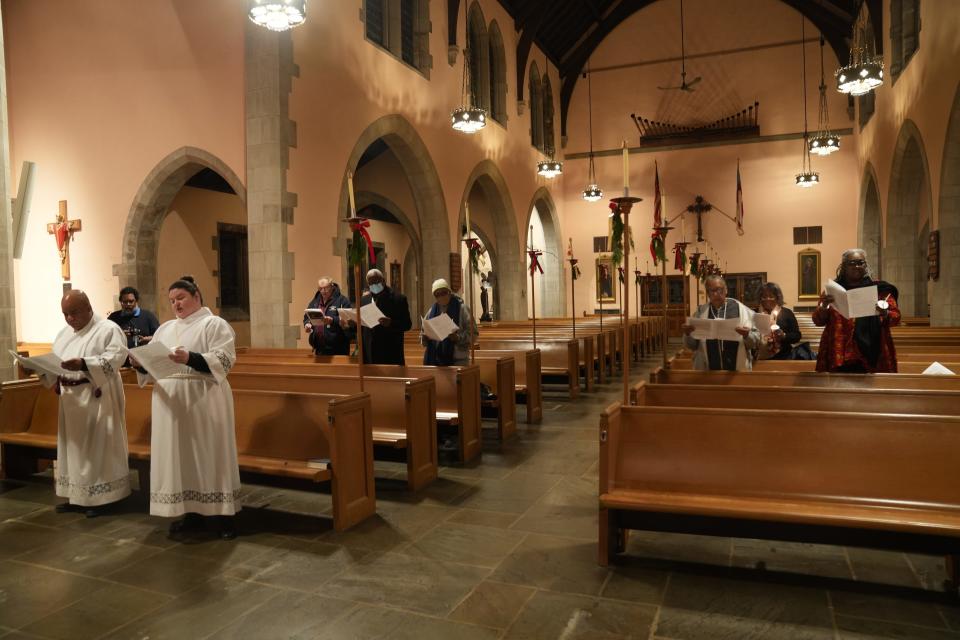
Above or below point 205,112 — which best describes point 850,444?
below

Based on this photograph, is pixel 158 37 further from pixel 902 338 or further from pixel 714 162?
pixel 714 162

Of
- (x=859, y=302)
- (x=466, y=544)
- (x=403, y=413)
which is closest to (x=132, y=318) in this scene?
(x=403, y=413)

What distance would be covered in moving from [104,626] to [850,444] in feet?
10.3

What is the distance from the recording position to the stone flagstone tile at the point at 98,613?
2.64m

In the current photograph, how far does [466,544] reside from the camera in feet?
11.3

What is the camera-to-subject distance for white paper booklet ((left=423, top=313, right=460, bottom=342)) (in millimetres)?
5379

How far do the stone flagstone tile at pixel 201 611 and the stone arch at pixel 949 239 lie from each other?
10.4 meters

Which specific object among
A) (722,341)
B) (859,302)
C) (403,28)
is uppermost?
(403,28)

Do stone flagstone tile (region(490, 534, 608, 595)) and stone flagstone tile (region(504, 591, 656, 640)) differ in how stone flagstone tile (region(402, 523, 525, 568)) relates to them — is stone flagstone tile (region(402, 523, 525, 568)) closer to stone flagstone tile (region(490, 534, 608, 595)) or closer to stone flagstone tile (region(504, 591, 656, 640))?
stone flagstone tile (region(490, 534, 608, 595))

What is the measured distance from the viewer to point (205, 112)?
8.22 meters

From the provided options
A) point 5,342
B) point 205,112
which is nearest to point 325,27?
point 205,112

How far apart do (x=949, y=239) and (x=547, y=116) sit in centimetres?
1135

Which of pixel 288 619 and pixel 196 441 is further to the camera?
pixel 196 441

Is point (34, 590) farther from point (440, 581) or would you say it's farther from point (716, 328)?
point (716, 328)
